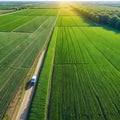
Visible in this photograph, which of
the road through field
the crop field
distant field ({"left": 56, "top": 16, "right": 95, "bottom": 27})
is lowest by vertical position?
distant field ({"left": 56, "top": 16, "right": 95, "bottom": 27})

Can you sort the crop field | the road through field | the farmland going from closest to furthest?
the road through field < the farmland < the crop field

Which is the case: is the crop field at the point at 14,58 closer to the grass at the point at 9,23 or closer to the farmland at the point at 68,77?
the farmland at the point at 68,77

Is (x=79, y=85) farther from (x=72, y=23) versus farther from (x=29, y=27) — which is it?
(x=72, y=23)

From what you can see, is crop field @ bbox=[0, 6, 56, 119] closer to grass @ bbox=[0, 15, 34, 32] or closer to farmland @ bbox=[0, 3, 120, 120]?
farmland @ bbox=[0, 3, 120, 120]

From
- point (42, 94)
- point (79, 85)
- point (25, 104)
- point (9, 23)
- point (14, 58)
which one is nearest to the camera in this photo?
point (25, 104)

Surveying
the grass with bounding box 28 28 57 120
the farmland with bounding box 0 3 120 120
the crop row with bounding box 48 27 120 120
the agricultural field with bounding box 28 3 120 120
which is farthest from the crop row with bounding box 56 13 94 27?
the grass with bounding box 28 28 57 120

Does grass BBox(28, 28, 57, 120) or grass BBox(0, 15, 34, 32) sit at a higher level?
grass BBox(28, 28, 57, 120)

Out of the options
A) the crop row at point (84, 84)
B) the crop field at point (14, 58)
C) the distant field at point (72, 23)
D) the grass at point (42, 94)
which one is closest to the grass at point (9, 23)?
the crop field at point (14, 58)

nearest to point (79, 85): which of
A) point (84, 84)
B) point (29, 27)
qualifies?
point (84, 84)

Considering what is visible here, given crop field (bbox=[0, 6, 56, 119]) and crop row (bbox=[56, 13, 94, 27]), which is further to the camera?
crop row (bbox=[56, 13, 94, 27])
